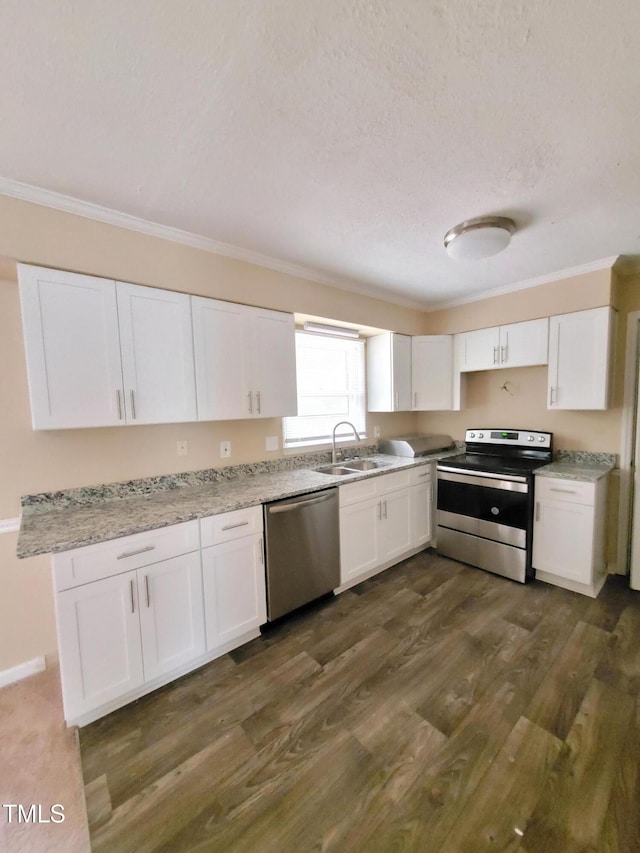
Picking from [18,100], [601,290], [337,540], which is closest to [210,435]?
[337,540]

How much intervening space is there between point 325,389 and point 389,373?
28.2 inches

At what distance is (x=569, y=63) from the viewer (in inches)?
41.7

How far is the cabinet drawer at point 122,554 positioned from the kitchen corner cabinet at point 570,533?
8.66 feet

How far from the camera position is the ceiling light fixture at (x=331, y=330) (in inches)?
114

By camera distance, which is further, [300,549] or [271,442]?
[271,442]

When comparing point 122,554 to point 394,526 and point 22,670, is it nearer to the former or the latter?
point 22,670

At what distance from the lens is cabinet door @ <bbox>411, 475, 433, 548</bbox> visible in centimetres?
318

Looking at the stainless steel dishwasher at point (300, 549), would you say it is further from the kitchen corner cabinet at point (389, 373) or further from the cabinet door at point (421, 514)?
the kitchen corner cabinet at point (389, 373)

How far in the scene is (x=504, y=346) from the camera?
317cm

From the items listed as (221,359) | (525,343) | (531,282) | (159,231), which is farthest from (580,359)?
(159,231)

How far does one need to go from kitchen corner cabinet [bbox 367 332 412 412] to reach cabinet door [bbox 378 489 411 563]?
96 centimetres

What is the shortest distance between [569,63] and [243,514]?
7.59 feet

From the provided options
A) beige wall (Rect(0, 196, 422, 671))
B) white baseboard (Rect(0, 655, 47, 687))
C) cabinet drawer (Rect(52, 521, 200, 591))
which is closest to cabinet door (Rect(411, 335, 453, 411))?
beige wall (Rect(0, 196, 422, 671))

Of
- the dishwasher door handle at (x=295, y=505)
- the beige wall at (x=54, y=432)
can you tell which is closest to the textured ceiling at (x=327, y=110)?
the beige wall at (x=54, y=432)
